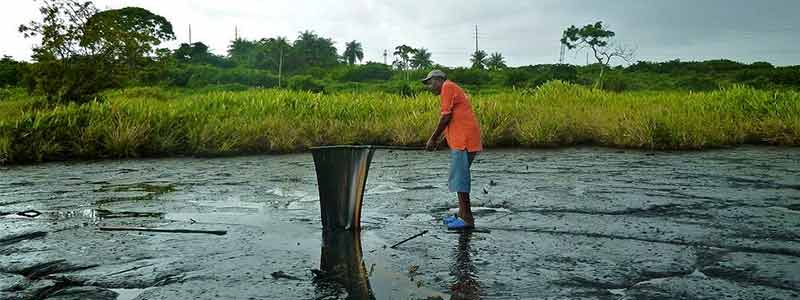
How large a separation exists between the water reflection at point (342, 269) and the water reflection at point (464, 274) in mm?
464

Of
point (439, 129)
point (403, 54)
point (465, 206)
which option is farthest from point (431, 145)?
point (403, 54)

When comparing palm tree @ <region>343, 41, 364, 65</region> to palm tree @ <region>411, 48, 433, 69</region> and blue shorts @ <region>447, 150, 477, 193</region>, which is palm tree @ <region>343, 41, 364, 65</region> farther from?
blue shorts @ <region>447, 150, 477, 193</region>

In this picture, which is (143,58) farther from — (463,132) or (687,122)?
(463,132)

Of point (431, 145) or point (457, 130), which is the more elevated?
point (457, 130)

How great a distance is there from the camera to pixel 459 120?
502 cm

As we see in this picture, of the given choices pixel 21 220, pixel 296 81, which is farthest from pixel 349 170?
pixel 296 81

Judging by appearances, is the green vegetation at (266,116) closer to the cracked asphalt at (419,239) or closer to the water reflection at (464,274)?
the cracked asphalt at (419,239)

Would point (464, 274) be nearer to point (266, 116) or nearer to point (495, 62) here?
point (266, 116)

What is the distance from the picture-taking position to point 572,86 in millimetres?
19750

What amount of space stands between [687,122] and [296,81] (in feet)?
182

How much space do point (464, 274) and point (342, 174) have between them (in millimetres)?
1409

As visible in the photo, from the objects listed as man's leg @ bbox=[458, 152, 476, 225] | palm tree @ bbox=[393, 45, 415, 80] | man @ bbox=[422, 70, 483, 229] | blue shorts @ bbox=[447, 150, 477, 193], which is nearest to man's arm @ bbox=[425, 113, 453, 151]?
man @ bbox=[422, 70, 483, 229]

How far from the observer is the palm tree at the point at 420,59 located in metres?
88.5

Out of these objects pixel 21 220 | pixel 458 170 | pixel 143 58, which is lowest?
pixel 21 220
